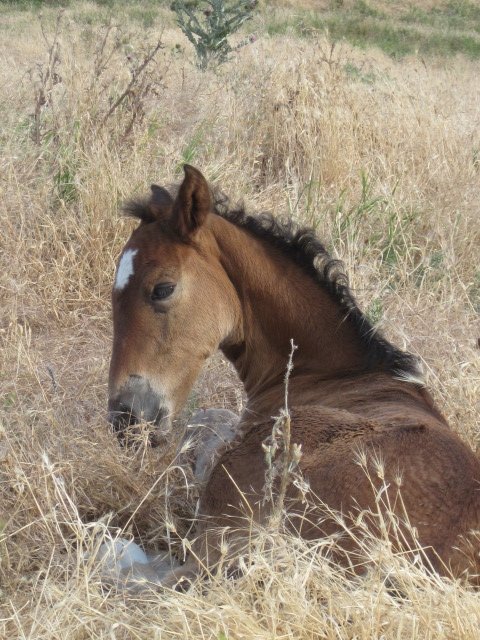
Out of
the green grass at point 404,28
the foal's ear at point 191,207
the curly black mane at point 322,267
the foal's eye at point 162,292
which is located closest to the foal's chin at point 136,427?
the foal's eye at point 162,292

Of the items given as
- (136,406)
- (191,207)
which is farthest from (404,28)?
(136,406)

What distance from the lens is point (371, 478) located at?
2.89 meters

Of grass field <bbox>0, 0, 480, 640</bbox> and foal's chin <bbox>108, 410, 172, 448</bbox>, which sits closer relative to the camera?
grass field <bbox>0, 0, 480, 640</bbox>

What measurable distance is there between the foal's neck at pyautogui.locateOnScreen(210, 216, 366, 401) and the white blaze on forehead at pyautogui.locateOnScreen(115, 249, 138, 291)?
0.38 meters

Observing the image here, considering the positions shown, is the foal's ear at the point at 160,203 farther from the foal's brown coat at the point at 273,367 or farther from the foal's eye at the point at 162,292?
the foal's eye at the point at 162,292

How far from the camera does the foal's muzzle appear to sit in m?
3.51

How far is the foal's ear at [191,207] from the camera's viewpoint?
11.9ft

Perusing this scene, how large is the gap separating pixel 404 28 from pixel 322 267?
28.6 metres

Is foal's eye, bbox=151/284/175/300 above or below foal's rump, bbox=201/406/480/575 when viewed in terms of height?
above

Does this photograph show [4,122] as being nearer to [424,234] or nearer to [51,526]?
[424,234]

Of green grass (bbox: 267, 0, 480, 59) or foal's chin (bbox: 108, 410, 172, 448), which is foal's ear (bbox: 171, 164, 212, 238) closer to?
foal's chin (bbox: 108, 410, 172, 448)

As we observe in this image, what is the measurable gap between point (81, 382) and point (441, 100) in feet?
18.3

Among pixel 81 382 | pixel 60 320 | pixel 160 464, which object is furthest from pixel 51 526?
pixel 60 320

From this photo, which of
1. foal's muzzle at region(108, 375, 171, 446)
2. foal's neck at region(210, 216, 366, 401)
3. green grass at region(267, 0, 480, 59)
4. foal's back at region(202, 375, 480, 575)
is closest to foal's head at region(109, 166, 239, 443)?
foal's muzzle at region(108, 375, 171, 446)
